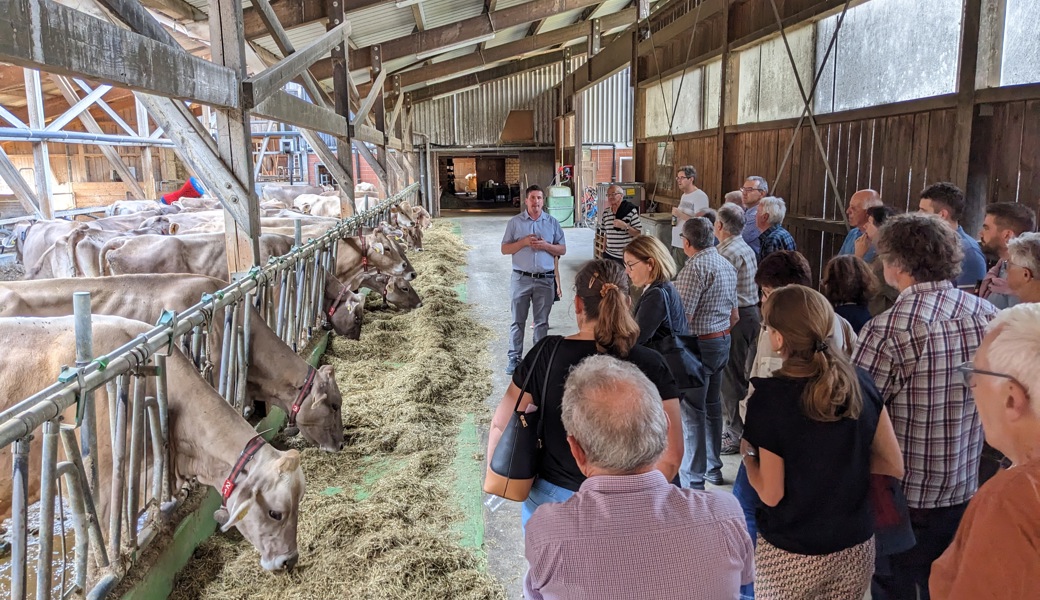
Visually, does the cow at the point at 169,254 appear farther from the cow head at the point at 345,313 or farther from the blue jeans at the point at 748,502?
the blue jeans at the point at 748,502

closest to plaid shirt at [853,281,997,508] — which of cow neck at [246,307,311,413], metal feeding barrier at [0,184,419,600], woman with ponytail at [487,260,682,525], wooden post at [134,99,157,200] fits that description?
woman with ponytail at [487,260,682,525]

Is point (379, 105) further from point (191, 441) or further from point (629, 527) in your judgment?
point (629, 527)

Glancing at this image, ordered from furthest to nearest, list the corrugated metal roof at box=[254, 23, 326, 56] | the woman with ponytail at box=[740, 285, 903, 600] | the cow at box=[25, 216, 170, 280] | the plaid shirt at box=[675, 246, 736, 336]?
the corrugated metal roof at box=[254, 23, 326, 56]
the cow at box=[25, 216, 170, 280]
the plaid shirt at box=[675, 246, 736, 336]
the woman with ponytail at box=[740, 285, 903, 600]

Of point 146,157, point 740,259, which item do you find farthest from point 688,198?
point 146,157

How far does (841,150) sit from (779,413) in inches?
212

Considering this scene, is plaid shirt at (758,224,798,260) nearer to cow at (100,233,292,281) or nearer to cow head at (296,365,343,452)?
cow head at (296,365,343,452)

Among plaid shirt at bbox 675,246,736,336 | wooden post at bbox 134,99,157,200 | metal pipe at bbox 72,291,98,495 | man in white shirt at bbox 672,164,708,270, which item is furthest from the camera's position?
wooden post at bbox 134,99,157,200

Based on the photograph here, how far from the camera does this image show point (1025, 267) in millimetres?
3000

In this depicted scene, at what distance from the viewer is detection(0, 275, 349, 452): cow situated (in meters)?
4.76

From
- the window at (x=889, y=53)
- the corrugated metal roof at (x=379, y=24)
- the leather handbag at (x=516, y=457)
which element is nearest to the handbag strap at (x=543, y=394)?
the leather handbag at (x=516, y=457)

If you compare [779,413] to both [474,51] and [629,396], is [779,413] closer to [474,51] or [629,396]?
[629,396]

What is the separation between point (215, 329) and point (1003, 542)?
186 inches

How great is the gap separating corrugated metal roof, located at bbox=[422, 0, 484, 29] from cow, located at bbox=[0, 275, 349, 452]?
7697 mm

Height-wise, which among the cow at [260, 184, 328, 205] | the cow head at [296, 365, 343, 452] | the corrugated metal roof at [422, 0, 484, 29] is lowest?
the cow head at [296, 365, 343, 452]
